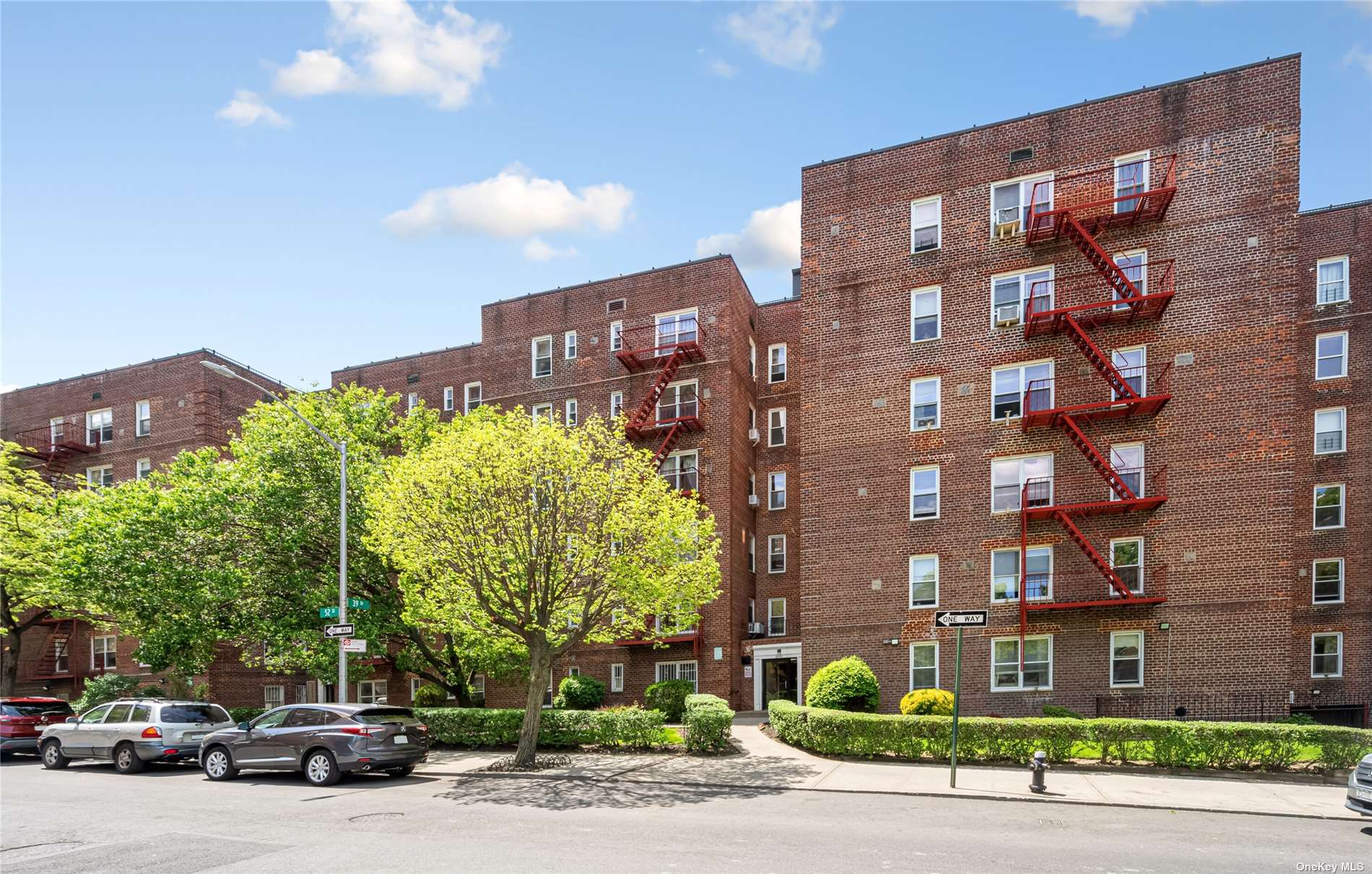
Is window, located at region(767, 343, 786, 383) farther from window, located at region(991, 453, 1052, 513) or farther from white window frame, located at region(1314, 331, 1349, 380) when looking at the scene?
white window frame, located at region(1314, 331, 1349, 380)

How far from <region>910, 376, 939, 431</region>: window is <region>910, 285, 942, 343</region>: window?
134cm

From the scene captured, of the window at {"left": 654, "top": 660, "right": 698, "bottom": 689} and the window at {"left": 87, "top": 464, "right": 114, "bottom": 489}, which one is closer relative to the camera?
the window at {"left": 654, "top": 660, "right": 698, "bottom": 689}

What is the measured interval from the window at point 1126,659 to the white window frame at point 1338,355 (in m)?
13.7

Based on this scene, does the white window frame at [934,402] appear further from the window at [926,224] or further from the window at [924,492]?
the window at [926,224]

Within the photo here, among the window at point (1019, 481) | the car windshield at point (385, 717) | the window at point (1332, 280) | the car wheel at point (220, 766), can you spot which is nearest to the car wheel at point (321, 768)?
the car windshield at point (385, 717)

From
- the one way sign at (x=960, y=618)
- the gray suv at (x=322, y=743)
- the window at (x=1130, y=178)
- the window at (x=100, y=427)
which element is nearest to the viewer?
the one way sign at (x=960, y=618)

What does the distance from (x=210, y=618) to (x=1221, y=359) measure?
28.9 m

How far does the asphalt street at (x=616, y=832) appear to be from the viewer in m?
10.3

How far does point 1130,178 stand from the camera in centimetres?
2464

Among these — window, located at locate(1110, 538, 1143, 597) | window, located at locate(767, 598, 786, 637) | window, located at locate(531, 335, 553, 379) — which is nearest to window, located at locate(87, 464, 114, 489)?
window, located at locate(531, 335, 553, 379)

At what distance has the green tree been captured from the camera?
1786cm

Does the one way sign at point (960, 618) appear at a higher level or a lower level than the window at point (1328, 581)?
higher

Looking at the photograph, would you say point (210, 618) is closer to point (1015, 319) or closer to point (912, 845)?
point (912, 845)

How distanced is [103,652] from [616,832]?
40.0 metres
